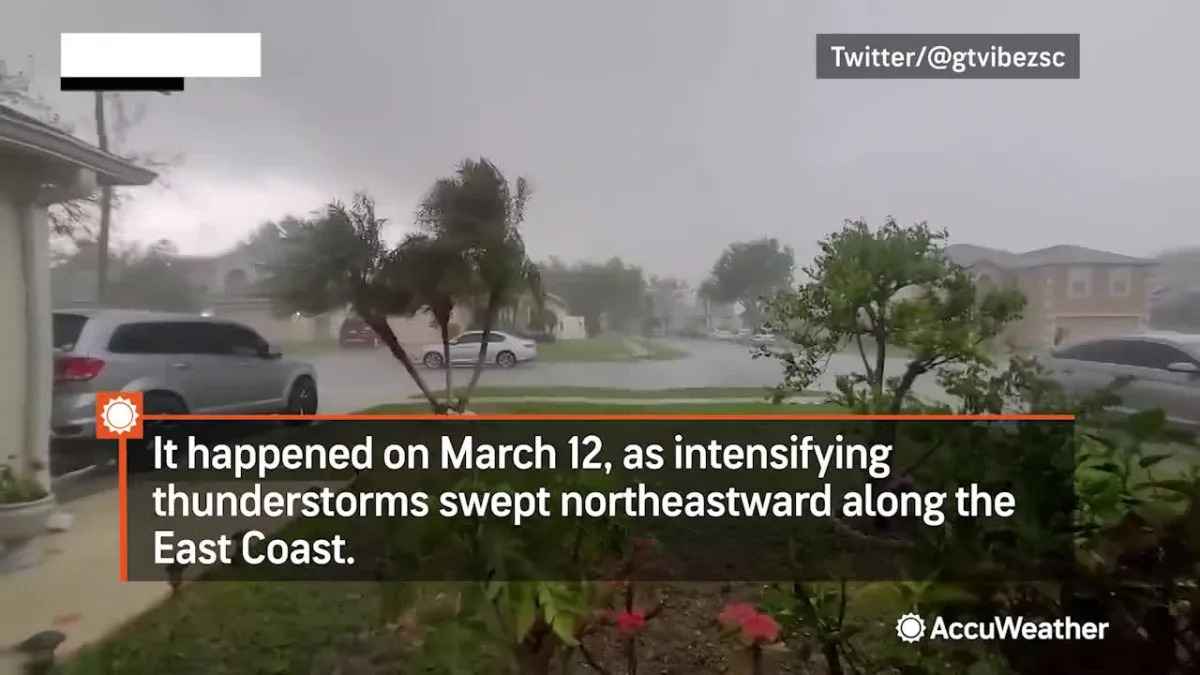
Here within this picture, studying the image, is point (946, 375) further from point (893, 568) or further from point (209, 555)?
point (209, 555)

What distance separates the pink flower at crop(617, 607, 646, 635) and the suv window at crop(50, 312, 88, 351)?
1.33 metres

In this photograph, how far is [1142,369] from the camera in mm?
1746

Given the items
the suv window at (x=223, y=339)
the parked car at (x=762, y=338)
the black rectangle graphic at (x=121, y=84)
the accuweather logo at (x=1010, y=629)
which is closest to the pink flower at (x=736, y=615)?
the accuweather logo at (x=1010, y=629)

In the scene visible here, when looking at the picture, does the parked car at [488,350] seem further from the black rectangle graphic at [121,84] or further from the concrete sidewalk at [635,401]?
the black rectangle graphic at [121,84]

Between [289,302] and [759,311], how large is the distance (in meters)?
1.06

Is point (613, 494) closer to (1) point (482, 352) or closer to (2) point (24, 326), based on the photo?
(1) point (482, 352)

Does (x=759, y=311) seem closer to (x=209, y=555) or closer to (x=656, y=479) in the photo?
(x=656, y=479)

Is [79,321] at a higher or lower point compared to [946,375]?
higher

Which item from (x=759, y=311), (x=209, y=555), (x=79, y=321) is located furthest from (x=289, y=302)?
(x=759, y=311)

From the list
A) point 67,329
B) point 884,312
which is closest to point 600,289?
point 884,312

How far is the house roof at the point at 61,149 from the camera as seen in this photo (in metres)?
1.60

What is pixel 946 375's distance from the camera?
1732 mm

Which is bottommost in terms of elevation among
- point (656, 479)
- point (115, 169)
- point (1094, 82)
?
point (656, 479)

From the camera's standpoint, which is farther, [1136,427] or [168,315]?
[168,315]
